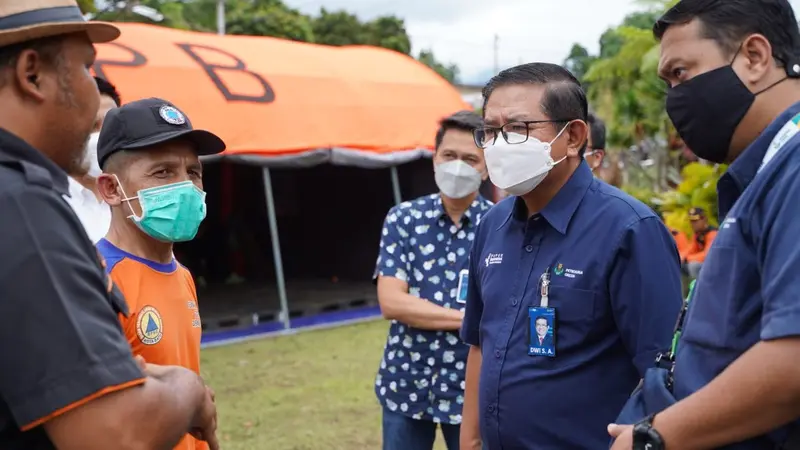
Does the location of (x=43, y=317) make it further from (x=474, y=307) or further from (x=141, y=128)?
(x=474, y=307)

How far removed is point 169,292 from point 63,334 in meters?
1.25

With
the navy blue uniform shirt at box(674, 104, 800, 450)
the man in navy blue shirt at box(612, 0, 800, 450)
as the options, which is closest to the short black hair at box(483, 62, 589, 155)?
the man in navy blue shirt at box(612, 0, 800, 450)

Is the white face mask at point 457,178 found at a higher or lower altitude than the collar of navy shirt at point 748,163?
lower

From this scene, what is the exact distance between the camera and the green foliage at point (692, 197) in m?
8.38

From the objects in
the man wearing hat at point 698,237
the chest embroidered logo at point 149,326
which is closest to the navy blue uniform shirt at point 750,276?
the chest embroidered logo at point 149,326

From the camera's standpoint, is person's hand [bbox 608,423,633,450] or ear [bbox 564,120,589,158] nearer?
person's hand [bbox 608,423,633,450]

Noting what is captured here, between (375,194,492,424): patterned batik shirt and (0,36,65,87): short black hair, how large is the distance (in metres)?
2.31

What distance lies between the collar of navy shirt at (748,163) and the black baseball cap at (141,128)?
66.3 inches

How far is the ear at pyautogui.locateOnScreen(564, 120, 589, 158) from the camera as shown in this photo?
2555 mm

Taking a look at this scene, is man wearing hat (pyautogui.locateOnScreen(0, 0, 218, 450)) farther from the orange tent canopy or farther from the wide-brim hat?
the orange tent canopy

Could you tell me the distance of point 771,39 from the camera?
177 centimetres

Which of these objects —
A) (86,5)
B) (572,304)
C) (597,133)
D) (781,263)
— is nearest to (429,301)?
(572,304)

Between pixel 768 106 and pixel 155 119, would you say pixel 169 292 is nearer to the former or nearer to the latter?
pixel 155 119

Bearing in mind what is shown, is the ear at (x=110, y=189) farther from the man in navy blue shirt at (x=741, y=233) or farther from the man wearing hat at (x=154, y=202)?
the man in navy blue shirt at (x=741, y=233)
